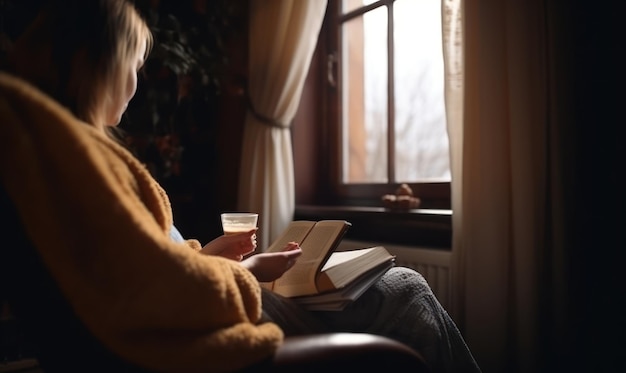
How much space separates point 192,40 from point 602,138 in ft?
6.26

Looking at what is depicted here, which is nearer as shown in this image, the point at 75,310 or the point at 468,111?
the point at 75,310

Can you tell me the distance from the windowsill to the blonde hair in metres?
1.14

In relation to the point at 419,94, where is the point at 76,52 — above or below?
below

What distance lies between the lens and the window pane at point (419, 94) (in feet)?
6.16

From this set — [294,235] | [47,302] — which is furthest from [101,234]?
[294,235]

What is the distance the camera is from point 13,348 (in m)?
1.92

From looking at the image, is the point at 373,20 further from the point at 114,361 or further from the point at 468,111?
the point at 114,361

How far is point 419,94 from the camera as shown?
1952 millimetres

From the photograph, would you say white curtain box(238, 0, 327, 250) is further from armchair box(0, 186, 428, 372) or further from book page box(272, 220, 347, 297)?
armchair box(0, 186, 428, 372)

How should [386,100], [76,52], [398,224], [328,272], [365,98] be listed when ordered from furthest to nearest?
[365,98] < [386,100] < [398,224] < [328,272] < [76,52]

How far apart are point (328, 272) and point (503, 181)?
2.21ft

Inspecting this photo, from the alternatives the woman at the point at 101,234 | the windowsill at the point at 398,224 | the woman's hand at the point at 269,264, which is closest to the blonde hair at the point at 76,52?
the woman at the point at 101,234

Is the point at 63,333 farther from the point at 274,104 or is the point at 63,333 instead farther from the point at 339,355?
the point at 274,104

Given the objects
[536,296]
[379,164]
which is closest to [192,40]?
[379,164]
